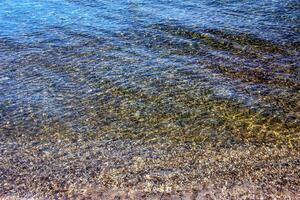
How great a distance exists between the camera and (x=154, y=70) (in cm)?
1049

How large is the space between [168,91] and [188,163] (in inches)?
102

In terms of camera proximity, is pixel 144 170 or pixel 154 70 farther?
pixel 154 70

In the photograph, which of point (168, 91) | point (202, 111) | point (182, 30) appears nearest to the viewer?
point (202, 111)

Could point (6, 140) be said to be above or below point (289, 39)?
below

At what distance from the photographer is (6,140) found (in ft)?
27.1

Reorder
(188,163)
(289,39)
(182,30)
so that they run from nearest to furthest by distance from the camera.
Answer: (188,163) < (289,39) < (182,30)

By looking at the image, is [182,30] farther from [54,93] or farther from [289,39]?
[54,93]

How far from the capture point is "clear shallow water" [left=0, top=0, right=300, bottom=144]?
8516mm

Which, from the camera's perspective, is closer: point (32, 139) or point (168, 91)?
point (32, 139)

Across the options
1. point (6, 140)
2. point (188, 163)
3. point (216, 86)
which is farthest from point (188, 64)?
point (6, 140)

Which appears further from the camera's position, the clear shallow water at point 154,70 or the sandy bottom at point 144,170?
the clear shallow water at point 154,70

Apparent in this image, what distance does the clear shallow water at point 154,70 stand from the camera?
8516mm

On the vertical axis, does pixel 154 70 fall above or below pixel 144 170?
above

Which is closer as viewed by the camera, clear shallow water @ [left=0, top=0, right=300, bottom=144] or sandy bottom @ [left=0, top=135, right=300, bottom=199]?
sandy bottom @ [left=0, top=135, right=300, bottom=199]
